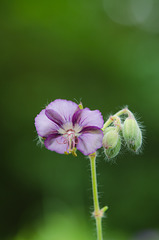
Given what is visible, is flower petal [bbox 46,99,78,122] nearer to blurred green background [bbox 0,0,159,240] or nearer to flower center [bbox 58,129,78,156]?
flower center [bbox 58,129,78,156]

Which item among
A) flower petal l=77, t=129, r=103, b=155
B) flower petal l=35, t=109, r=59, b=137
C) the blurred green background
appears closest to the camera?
flower petal l=77, t=129, r=103, b=155

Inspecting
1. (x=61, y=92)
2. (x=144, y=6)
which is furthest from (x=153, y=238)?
(x=144, y=6)

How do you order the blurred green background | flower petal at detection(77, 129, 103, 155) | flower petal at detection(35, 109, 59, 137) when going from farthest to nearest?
the blurred green background < flower petal at detection(35, 109, 59, 137) < flower petal at detection(77, 129, 103, 155)

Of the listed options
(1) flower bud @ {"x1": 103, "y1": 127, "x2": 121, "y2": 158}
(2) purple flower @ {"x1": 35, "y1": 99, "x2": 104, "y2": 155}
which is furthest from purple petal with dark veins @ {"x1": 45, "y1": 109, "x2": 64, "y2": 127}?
(1) flower bud @ {"x1": 103, "y1": 127, "x2": 121, "y2": 158}

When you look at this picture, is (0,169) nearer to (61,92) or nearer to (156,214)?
(61,92)

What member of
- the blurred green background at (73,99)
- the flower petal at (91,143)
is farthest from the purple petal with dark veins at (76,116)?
the blurred green background at (73,99)

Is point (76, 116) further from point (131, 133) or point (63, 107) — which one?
point (131, 133)

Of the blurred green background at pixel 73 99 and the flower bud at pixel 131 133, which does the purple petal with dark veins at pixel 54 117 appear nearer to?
the flower bud at pixel 131 133

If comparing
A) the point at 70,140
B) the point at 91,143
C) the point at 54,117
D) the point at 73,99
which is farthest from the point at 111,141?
the point at 73,99

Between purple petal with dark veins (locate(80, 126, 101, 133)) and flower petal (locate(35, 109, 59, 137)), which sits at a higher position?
flower petal (locate(35, 109, 59, 137))
